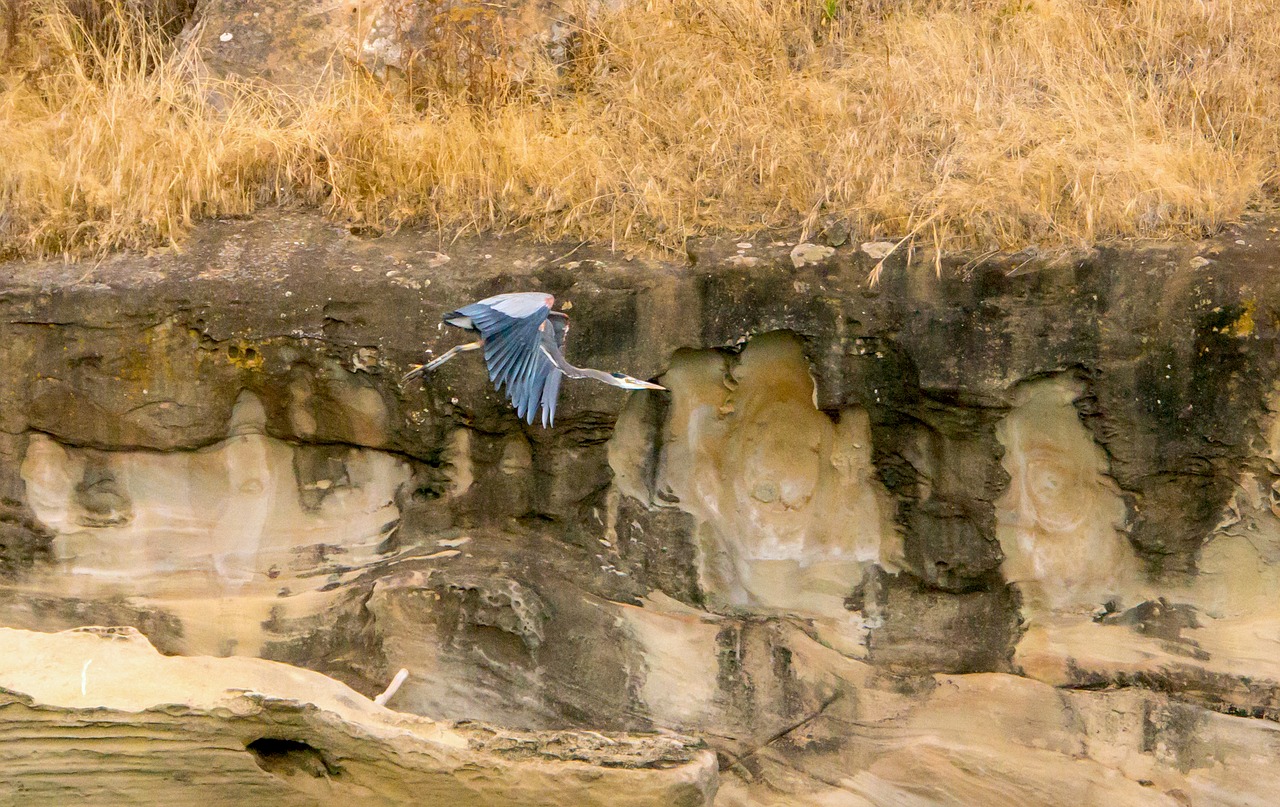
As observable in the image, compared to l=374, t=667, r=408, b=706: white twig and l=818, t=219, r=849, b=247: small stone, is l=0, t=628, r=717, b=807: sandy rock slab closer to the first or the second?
l=374, t=667, r=408, b=706: white twig

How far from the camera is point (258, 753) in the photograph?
11.6 feet

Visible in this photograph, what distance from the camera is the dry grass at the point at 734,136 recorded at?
13.3 ft

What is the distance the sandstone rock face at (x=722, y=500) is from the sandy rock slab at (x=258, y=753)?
0.96 feet

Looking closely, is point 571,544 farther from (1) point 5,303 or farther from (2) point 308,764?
(1) point 5,303

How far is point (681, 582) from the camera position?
13.8ft

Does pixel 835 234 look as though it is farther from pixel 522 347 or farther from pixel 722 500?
pixel 522 347

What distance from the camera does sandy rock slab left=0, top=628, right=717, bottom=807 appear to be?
11.3ft

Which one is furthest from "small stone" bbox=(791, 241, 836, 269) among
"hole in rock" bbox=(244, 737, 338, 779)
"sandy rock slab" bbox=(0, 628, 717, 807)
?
"hole in rock" bbox=(244, 737, 338, 779)

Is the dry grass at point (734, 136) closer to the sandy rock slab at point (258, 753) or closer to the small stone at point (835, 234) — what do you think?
the small stone at point (835, 234)

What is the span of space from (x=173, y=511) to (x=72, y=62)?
1.81 m

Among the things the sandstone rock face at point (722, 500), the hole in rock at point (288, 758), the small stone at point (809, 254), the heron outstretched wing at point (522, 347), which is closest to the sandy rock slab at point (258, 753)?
the hole in rock at point (288, 758)

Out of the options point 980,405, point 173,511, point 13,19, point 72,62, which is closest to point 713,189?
point 980,405

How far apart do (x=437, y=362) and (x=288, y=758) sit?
1040mm

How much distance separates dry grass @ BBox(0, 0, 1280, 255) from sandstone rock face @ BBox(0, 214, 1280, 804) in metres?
0.18
